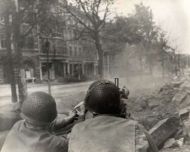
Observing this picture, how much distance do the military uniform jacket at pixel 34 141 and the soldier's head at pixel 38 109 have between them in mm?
45

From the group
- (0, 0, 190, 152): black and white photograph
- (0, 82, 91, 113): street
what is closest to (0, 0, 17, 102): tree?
(0, 0, 190, 152): black and white photograph

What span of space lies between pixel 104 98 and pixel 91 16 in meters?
10.4

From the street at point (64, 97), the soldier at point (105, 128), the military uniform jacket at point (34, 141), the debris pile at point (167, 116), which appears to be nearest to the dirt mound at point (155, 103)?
the debris pile at point (167, 116)

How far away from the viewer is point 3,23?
30.1 ft

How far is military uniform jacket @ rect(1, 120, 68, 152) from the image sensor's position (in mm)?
1733

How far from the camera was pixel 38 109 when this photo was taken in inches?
67.0

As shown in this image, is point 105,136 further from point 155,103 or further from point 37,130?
point 155,103

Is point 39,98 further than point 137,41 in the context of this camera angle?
No

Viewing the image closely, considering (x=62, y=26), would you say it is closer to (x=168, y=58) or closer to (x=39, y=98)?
(x=168, y=58)

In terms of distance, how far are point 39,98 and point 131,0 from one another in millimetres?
4402

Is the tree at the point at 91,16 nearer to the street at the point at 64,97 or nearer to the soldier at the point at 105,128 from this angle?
the street at the point at 64,97

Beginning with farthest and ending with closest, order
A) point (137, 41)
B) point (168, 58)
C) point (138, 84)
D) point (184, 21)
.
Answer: point (168, 58)
point (137, 41)
point (138, 84)
point (184, 21)

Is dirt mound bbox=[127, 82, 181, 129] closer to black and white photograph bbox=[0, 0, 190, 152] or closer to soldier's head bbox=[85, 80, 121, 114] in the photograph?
black and white photograph bbox=[0, 0, 190, 152]

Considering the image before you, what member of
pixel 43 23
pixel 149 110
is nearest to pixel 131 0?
pixel 149 110
